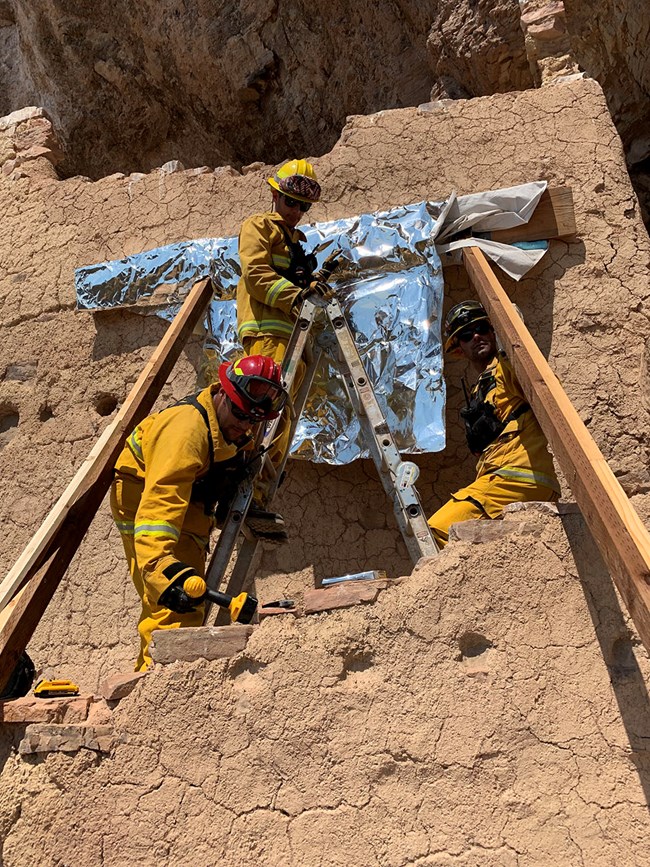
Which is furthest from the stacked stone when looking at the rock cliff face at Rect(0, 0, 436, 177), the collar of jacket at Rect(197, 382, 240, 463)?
the collar of jacket at Rect(197, 382, 240, 463)

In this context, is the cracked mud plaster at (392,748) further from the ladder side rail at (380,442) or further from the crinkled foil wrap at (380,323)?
the crinkled foil wrap at (380,323)

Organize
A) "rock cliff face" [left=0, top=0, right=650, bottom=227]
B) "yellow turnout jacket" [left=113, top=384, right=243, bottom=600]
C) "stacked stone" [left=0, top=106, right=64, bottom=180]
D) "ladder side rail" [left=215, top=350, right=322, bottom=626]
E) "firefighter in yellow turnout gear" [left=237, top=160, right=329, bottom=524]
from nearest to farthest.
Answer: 1. "yellow turnout jacket" [left=113, top=384, right=243, bottom=600]
2. "ladder side rail" [left=215, top=350, right=322, bottom=626]
3. "firefighter in yellow turnout gear" [left=237, top=160, right=329, bottom=524]
4. "stacked stone" [left=0, top=106, right=64, bottom=180]
5. "rock cliff face" [left=0, top=0, right=650, bottom=227]

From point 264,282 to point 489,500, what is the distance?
4.80ft

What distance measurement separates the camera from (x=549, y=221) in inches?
167

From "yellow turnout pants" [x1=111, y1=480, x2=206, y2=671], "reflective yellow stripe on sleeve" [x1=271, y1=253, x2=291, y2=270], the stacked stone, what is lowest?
"yellow turnout pants" [x1=111, y1=480, x2=206, y2=671]

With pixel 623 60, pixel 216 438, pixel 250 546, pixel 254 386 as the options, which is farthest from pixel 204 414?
pixel 623 60

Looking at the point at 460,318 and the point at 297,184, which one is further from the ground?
the point at 297,184

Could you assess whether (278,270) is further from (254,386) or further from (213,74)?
(213,74)

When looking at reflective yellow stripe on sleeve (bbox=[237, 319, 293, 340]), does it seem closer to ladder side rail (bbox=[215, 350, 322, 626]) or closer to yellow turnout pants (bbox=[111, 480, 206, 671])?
ladder side rail (bbox=[215, 350, 322, 626])

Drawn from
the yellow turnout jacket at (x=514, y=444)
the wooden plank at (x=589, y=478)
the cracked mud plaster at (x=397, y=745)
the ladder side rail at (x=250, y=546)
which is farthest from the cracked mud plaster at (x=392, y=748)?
the ladder side rail at (x=250, y=546)

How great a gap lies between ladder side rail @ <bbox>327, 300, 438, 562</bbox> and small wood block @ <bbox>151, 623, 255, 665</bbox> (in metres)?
0.76

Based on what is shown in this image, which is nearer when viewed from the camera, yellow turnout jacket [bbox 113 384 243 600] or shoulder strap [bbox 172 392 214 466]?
yellow turnout jacket [bbox 113 384 243 600]

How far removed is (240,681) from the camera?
107 inches

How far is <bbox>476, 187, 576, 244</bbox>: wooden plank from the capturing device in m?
4.23
